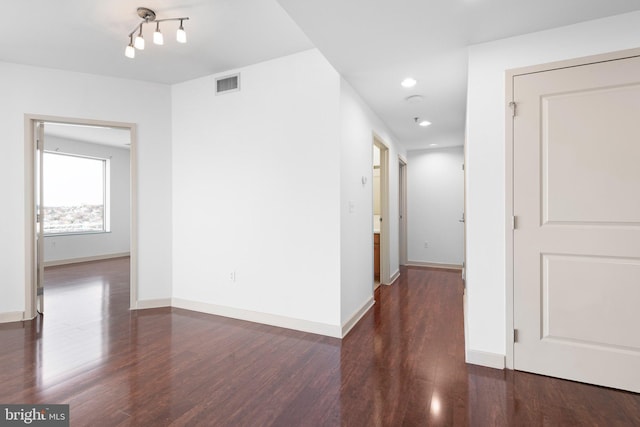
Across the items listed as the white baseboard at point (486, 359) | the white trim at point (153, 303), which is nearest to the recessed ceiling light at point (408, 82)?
the white baseboard at point (486, 359)

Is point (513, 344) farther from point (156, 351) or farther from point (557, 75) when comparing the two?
point (156, 351)

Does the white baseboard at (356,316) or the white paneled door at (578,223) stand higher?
the white paneled door at (578,223)

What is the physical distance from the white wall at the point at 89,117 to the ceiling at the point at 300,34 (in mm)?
181

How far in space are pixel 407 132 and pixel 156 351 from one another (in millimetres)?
4712

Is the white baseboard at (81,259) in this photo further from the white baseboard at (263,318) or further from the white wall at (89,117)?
the white baseboard at (263,318)

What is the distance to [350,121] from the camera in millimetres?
3230

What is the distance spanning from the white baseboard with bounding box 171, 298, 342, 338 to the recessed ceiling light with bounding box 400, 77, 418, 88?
102 inches

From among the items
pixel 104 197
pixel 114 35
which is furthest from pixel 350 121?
pixel 104 197

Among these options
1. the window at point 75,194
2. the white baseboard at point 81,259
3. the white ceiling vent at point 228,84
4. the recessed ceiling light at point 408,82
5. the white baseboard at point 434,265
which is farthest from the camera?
the window at point 75,194

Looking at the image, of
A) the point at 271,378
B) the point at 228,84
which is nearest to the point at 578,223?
the point at 271,378

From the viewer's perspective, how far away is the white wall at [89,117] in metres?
3.35

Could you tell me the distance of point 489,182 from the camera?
7.88 feet

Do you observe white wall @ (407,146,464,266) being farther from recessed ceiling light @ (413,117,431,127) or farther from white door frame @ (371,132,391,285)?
white door frame @ (371,132,391,285)

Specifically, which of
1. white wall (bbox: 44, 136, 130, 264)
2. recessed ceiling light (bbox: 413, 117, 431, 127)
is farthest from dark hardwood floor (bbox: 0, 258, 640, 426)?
white wall (bbox: 44, 136, 130, 264)
